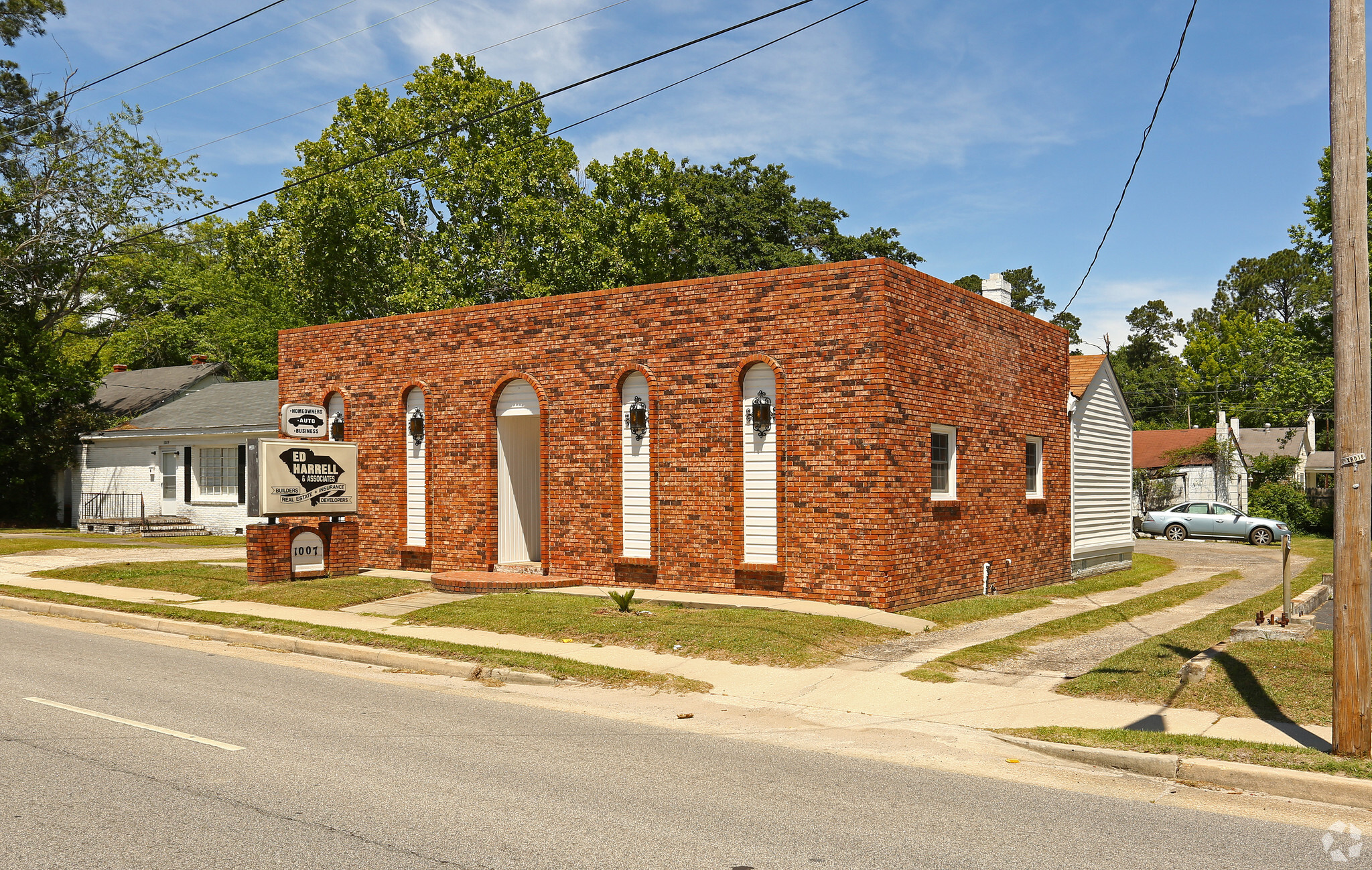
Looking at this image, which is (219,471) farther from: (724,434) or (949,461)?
(949,461)

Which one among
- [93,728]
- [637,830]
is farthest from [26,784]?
[637,830]

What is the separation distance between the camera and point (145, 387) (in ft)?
128

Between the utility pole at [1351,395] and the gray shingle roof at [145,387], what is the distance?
37565 millimetres

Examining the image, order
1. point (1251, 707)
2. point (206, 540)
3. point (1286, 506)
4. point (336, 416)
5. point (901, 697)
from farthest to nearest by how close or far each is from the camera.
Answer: point (1286, 506)
point (206, 540)
point (336, 416)
point (901, 697)
point (1251, 707)

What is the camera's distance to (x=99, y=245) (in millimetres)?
38875

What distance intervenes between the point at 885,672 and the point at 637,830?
5.95m

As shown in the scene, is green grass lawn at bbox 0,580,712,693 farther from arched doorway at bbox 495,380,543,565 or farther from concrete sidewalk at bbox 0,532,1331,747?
arched doorway at bbox 495,380,543,565

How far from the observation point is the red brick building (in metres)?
15.4

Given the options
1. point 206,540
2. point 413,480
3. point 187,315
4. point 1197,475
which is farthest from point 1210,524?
point 187,315

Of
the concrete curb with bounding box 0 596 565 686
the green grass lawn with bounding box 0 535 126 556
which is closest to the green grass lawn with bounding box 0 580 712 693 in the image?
the concrete curb with bounding box 0 596 565 686

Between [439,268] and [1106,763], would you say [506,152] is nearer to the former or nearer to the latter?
[439,268]

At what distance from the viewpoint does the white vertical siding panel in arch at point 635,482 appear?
17375 millimetres

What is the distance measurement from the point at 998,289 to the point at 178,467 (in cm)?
2601

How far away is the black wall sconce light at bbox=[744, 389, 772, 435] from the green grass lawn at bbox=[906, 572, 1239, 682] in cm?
490
